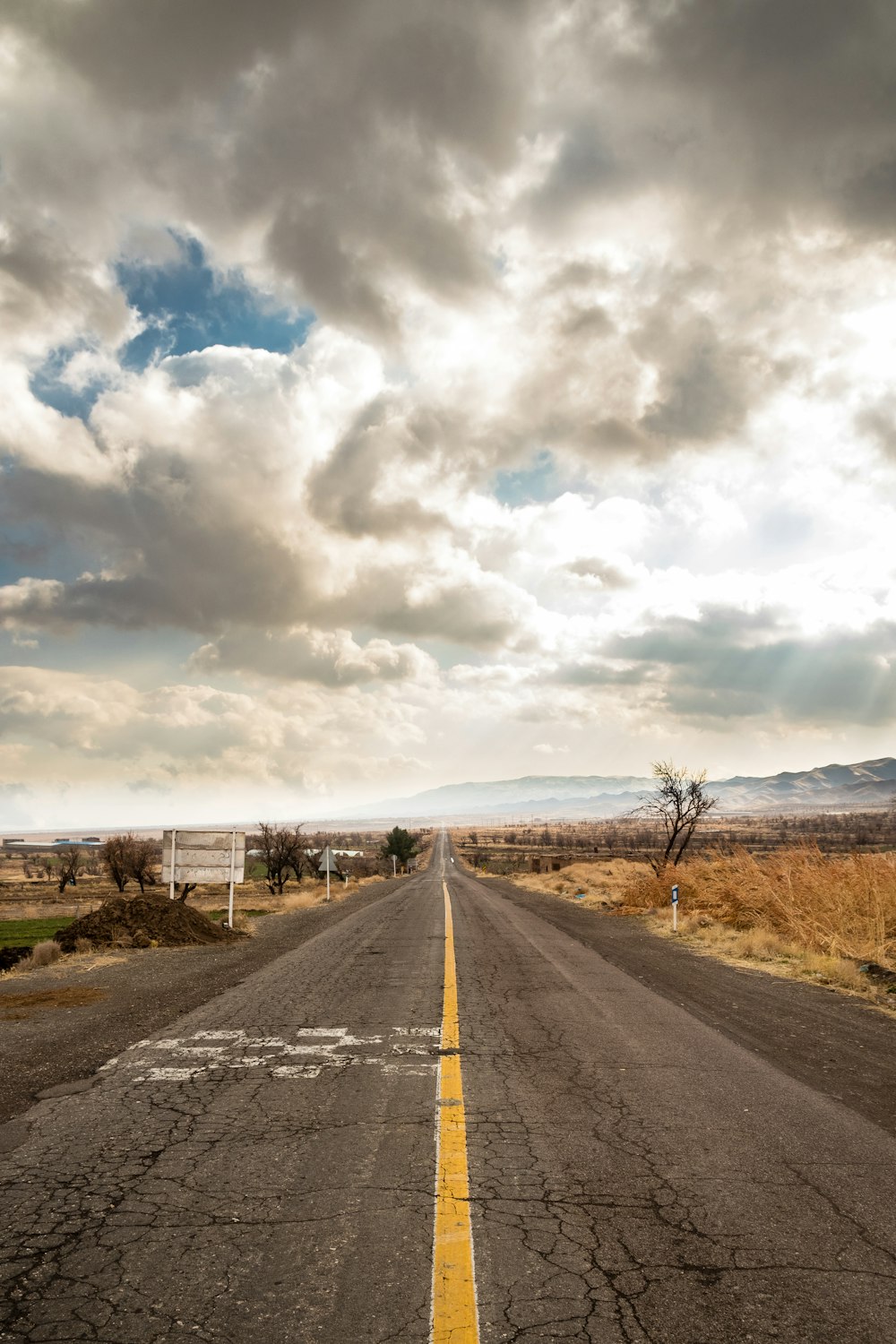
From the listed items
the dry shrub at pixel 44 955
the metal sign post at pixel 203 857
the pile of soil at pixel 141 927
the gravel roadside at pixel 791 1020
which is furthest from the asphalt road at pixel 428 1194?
the metal sign post at pixel 203 857

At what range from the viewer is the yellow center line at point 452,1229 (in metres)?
2.52

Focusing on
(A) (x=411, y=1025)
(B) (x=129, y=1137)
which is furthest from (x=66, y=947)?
(B) (x=129, y=1137)

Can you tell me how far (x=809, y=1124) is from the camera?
15.1ft

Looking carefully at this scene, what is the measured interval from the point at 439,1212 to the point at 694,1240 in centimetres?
119

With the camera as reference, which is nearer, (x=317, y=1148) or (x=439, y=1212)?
(x=439, y=1212)

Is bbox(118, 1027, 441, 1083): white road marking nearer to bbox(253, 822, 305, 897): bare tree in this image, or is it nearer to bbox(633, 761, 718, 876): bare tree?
bbox(633, 761, 718, 876): bare tree

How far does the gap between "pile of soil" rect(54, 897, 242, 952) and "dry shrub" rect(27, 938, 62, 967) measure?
0.98m

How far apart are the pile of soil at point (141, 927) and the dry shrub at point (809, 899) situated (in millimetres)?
12169

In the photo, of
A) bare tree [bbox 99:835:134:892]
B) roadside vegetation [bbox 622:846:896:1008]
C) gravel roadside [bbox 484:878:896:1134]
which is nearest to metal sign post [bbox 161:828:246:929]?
gravel roadside [bbox 484:878:896:1134]

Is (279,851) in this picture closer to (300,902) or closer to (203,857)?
(300,902)

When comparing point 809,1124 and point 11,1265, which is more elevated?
point 11,1265

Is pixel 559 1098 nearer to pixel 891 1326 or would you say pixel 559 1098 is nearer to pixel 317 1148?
pixel 317 1148

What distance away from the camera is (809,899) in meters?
15.1

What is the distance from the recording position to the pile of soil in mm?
13500
